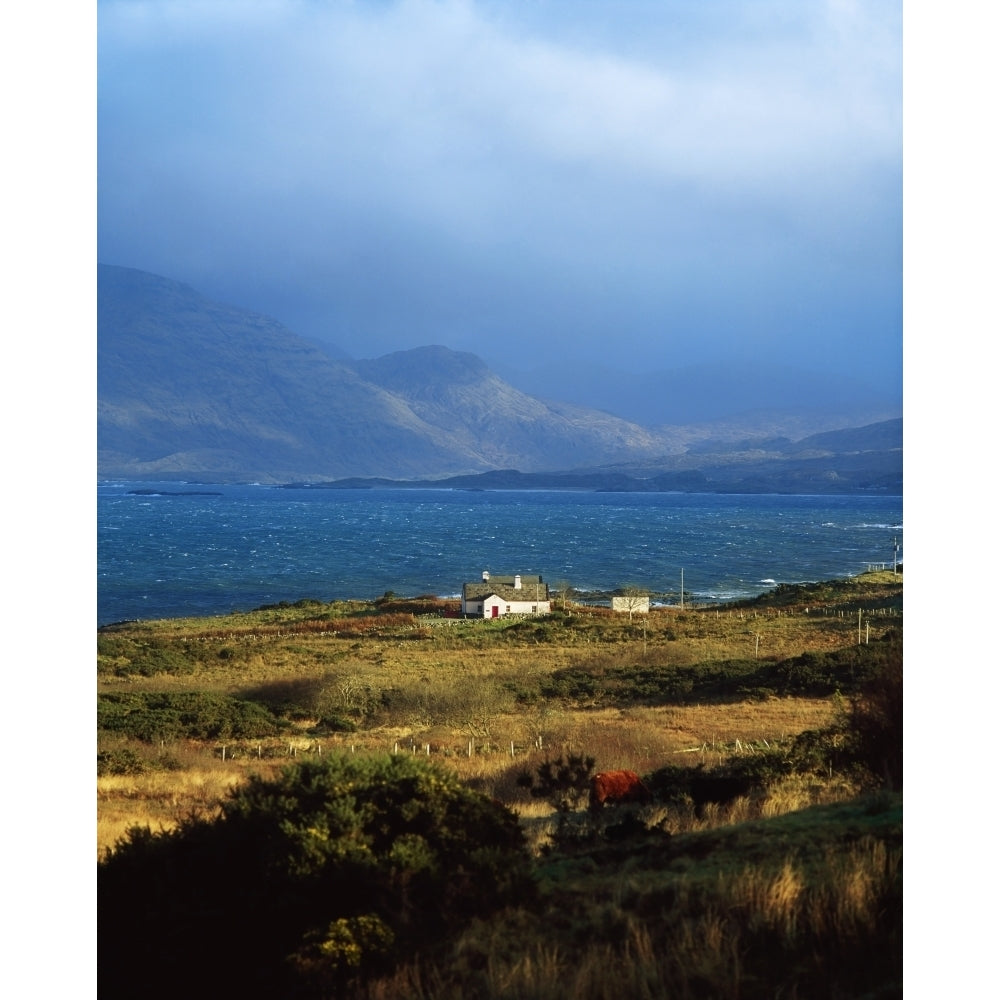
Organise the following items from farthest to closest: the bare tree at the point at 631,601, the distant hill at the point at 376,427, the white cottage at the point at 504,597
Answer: the distant hill at the point at 376,427 → the bare tree at the point at 631,601 → the white cottage at the point at 504,597

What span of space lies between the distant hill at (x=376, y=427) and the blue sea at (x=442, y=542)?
147mm

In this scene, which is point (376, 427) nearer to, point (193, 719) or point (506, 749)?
point (193, 719)

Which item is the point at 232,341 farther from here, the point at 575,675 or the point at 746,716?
the point at 746,716

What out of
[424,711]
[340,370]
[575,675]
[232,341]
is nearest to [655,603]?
[575,675]

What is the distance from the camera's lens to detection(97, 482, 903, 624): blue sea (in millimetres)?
5223

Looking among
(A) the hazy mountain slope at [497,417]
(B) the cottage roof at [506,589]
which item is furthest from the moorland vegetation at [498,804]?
(A) the hazy mountain slope at [497,417]

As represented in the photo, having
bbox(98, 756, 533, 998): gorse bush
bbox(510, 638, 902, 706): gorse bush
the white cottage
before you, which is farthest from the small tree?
the white cottage

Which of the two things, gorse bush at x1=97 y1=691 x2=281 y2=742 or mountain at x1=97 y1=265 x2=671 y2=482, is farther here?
mountain at x1=97 y1=265 x2=671 y2=482

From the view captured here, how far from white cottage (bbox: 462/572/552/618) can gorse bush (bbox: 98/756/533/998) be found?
51.5 inches

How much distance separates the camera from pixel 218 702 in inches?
183

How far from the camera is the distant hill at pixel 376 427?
550 cm

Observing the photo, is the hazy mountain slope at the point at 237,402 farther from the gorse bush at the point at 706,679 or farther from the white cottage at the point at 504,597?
the gorse bush at the point at 706,679

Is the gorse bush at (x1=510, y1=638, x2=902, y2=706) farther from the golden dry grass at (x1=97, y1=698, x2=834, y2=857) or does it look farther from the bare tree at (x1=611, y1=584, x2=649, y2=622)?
the bare tree at (x1=611, y1=584, x2=649, y2=622)
